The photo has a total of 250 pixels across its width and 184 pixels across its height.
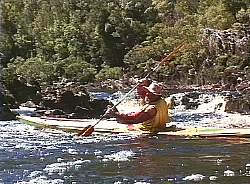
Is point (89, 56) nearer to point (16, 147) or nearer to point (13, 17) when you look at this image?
point (13, 17)

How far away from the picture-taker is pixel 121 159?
12.9 metres

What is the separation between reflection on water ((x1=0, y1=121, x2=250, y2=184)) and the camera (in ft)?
35.5

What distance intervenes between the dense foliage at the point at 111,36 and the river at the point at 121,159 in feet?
91.6

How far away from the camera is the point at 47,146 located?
15.4 meters

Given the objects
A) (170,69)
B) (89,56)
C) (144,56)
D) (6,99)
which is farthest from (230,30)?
(6,99)

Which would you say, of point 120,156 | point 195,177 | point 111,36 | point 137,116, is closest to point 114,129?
point 137,116

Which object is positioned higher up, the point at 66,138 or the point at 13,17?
the point at 13,17

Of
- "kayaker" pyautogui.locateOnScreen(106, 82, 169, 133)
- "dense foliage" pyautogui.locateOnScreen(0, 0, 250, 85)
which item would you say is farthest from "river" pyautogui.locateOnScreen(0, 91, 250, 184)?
"dense foliage" pyautogui.locateOnScreen(0, 0, 250, 85)

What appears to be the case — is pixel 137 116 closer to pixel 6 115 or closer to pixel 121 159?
pixel 121 159

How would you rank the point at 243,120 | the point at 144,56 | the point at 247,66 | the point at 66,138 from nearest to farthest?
the point at 66,138 < the point at 243,120 < the point at 247,66 < the point at 144,56

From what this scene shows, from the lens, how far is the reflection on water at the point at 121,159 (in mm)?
10812

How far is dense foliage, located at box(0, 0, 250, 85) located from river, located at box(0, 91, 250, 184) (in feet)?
91.6

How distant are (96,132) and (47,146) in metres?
1.92

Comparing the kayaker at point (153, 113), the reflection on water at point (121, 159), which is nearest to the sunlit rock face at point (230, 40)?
the kayaker at point (153, 113)
